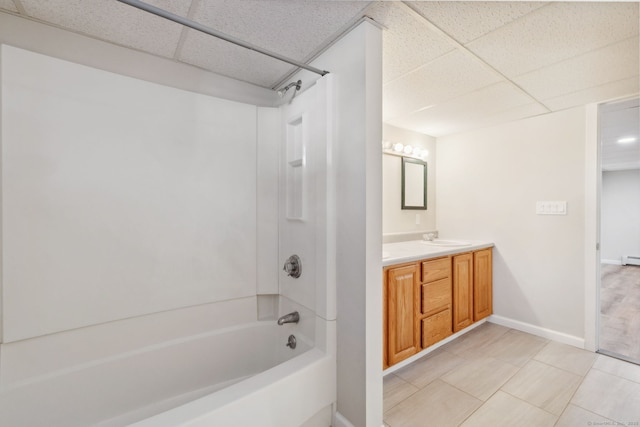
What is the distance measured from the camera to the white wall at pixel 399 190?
276 cm

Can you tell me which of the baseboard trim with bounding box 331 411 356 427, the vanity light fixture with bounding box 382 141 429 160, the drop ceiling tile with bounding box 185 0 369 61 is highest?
the drop ceiling tile with bounding box 185 0 369 61

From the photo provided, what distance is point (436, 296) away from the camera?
2170 mm

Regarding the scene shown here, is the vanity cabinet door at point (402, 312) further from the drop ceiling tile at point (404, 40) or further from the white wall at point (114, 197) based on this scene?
the drop ceiling tile at point (404, 40)

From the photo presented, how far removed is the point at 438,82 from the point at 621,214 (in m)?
7.08

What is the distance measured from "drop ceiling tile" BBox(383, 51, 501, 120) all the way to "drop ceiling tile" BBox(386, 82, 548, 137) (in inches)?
6.0

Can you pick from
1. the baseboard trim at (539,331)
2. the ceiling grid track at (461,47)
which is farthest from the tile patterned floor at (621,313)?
the ceiling grid track at (461,47)

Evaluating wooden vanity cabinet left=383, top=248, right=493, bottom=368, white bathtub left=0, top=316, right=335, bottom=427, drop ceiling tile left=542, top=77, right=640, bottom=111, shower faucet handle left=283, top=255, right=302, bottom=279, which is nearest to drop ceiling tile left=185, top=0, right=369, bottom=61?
shower faucet handle left=283, top=255, right=302, bottom=279

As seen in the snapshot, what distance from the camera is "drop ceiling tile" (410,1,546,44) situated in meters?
1.20

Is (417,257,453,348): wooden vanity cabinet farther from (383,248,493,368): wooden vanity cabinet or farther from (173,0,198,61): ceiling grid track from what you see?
(173,0,198,61): ceiling grid track

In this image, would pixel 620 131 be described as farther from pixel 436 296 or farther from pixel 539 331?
pixel 436 296

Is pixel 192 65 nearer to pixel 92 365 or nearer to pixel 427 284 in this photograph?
pixel 92 365

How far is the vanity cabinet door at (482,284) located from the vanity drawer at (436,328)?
1.67 feet

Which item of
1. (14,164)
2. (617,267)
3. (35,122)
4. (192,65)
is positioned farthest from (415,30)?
(617,267)

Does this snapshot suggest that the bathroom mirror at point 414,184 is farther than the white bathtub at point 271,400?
Yes
